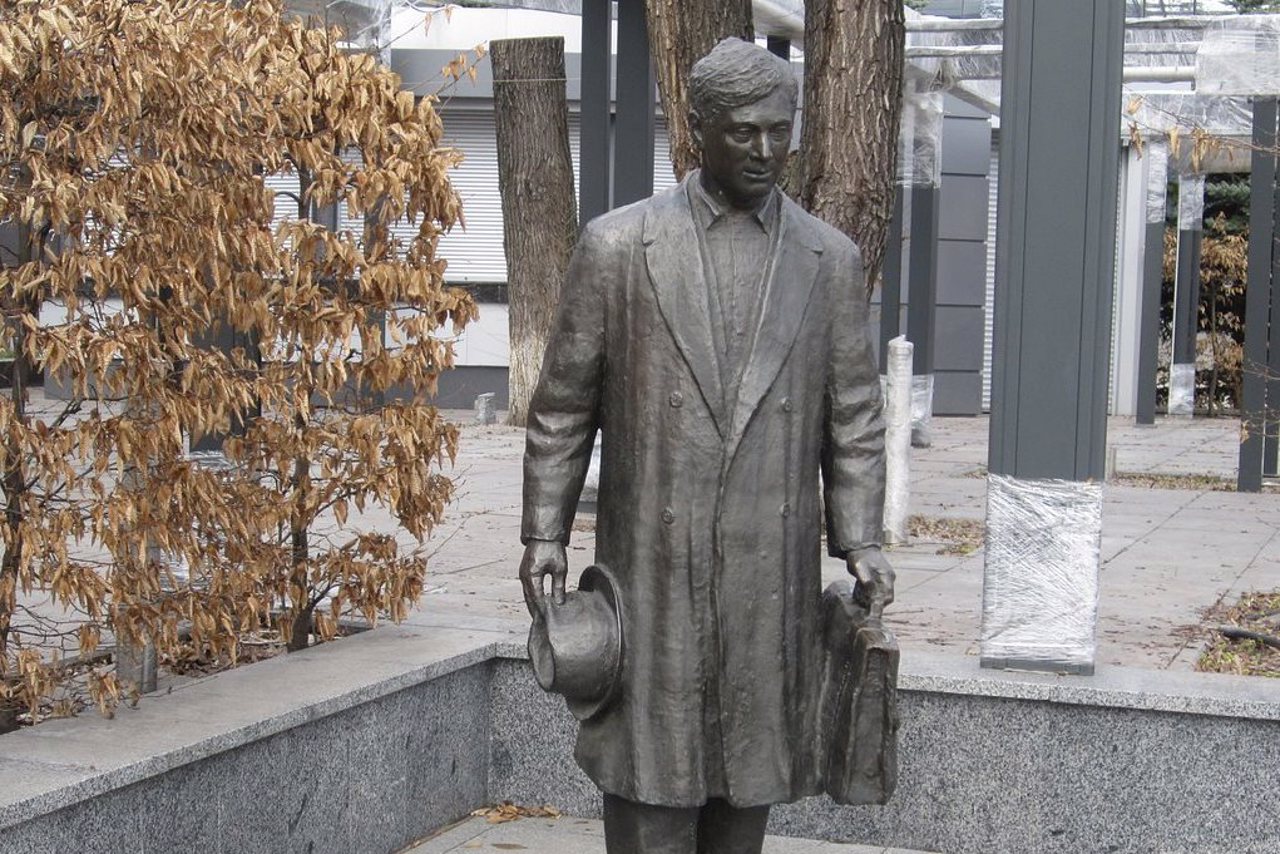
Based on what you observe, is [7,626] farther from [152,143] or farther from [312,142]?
[312,142]

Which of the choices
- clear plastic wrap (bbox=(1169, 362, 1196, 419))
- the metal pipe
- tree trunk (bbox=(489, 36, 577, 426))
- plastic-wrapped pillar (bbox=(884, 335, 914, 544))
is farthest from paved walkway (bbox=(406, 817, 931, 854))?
clear plastic wrap (bbox=(1169, 362, 1196, 419))

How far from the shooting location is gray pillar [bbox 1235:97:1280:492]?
1495 cm

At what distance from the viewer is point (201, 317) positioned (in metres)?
5.40

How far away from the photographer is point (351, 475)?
6.46m

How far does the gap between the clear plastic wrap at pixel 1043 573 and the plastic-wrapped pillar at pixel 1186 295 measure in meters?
17.3

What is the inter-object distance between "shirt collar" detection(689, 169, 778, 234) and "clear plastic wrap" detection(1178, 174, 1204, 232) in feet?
64.0

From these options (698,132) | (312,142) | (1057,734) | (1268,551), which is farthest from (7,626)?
(1268,551)

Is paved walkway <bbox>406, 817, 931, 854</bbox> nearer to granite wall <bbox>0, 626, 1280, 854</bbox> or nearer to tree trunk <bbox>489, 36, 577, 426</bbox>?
granite wall <bbox>0, 626, 1280, 854</bbox>

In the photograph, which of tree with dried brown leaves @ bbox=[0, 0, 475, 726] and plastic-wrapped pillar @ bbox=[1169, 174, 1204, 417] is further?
plastic-wrapped pillar @ bbox=[1169, 174, 1204, 417]

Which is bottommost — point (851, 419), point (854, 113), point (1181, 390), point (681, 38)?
point (1181, 390)

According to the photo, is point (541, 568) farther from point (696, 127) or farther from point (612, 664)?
point (696, 127)

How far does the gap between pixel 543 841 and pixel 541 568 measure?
2.34 metres

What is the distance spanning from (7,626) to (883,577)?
9.03 ft

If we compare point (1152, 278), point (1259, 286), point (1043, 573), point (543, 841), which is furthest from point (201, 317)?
point (1152, 278)
